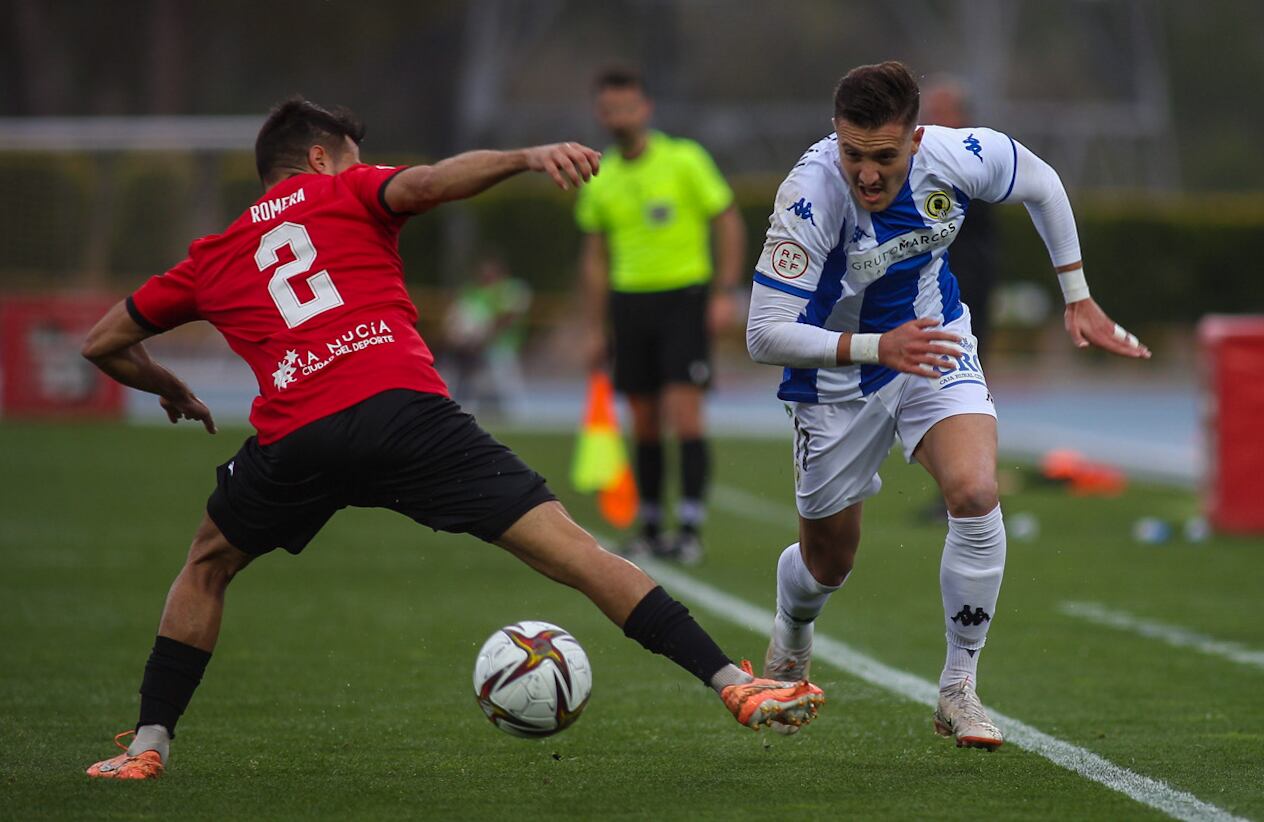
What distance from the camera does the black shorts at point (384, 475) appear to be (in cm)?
481

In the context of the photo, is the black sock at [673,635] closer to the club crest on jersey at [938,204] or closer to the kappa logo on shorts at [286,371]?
the kappa logo on shorts at [286,371]

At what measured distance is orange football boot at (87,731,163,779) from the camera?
4.88m

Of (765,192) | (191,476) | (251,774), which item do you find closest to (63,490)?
(191,476)

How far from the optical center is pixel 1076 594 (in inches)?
350

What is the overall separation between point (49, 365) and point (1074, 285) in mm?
17812

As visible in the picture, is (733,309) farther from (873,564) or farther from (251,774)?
(251,774)

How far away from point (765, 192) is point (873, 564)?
23535mm

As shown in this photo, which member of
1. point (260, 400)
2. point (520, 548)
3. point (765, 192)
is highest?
point (765, 192)

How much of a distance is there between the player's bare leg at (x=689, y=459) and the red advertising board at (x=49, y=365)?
12.6 metres

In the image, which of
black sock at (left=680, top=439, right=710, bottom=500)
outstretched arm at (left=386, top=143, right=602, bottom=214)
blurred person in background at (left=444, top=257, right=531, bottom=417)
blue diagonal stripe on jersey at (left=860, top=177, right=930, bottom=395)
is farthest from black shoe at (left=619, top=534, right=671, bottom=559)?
blurred person in background at (left=444, top=257, right=531, bottom=417)

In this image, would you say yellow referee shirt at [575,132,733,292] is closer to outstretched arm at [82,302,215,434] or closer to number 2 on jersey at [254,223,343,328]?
outstretched arm at [82,302,215,434]

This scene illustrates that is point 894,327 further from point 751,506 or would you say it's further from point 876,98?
point 751,506

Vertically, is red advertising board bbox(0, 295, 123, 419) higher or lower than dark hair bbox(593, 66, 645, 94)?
lower

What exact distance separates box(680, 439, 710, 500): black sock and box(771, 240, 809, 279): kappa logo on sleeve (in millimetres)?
5057
